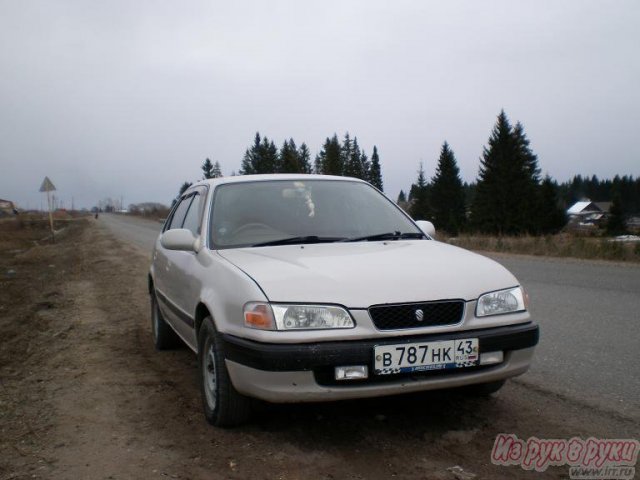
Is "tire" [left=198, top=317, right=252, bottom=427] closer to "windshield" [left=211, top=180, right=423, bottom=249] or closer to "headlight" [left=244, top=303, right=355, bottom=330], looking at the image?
"headlight" [left=244, top=303, right=355, bottom=330]

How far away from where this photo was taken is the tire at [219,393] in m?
3.36

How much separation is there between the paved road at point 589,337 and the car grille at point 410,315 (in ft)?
4.87

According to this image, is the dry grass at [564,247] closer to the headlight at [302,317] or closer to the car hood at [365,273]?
the car hood at [365,273]

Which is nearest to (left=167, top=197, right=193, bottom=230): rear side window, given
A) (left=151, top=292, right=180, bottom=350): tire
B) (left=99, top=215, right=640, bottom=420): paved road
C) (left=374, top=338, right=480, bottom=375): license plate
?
(left=151, top=292, right=180, bottom=350): tire

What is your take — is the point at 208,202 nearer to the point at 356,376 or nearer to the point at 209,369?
the point at 209,369

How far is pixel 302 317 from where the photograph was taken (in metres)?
3.06

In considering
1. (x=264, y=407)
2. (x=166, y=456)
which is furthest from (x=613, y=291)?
(x=166, y=456)

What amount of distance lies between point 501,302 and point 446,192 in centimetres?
7418

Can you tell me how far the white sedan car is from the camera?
9.91ft

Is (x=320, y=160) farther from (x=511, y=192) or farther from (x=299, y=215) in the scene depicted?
(x=299, y=215)

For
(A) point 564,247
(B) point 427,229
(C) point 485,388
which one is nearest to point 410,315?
(C) point 485,388

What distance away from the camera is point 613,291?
8.59 m

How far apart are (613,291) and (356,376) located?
22.9 feet

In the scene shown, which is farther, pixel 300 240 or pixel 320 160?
pixel 320 160
